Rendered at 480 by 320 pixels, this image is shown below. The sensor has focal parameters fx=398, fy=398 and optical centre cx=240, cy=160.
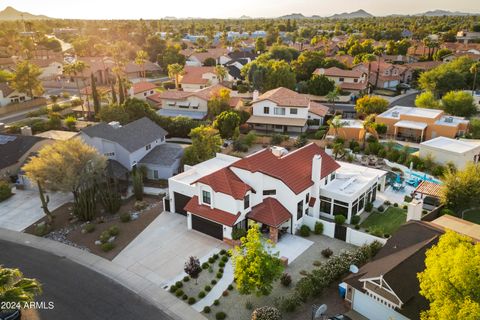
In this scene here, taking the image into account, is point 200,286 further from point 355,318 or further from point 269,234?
point 355,318

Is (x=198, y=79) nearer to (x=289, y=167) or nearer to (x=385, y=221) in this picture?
(x=289, y=167)

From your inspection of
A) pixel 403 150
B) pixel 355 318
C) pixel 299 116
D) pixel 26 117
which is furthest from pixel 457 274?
pixel 26 117

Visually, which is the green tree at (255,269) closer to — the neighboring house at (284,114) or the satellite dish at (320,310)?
the satellite dish at (320,310)

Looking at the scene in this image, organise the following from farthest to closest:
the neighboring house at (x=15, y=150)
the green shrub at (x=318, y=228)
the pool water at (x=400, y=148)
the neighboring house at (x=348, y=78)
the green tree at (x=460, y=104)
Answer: the neighboring house at (x=348, y=78), the green tree at (x=460, y=104), the pool water at (x=400, y=148), the neighboring house at (x=15, y=150), the green shrub at (x=318, y=228)

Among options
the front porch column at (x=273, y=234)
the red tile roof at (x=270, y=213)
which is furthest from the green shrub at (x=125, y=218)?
the front porch column at (x=273, y=234)

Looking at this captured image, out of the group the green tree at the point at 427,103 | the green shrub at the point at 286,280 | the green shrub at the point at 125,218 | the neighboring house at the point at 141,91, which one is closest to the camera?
the green shrub at the point at 286,280
